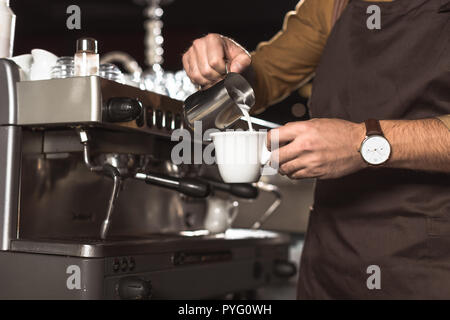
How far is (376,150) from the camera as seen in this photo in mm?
898

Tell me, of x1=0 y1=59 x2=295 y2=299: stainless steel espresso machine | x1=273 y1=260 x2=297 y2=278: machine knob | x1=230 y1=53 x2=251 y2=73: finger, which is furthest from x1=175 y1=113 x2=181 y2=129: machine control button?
x1=273 y1=260 x2=297 y2=278: machine knob

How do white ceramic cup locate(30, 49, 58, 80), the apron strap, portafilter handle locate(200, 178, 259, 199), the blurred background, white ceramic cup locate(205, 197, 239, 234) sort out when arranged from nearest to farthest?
white ceramic cup locate(30, 49, 58, 80) → the apron strap → portafilter handle locate(200, 178, 259, 199) → white ceramic cup locate(205, 197, 239, 234) → the blurred background

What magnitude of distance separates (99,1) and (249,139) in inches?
183

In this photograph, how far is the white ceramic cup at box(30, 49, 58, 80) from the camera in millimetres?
1147

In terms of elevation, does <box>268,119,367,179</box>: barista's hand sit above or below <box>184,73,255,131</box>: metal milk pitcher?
below

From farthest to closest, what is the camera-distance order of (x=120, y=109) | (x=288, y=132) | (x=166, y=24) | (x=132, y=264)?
(x=166, y=24) < (x=132, y=264) < (x=120, y=109) < (x=288, y=132)

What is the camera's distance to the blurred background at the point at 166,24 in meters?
5.09

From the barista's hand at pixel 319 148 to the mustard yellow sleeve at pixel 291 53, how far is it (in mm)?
478

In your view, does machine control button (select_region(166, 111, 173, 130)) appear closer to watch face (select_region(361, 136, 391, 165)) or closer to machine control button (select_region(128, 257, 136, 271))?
machine control button (select_region(128, 257, 136, 271))

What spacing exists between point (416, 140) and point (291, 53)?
21.3 inches

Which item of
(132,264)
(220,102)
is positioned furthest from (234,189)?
(220,102)

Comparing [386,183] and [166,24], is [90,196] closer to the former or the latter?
[386,183]

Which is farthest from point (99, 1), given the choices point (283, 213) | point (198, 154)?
point (198, 154)
